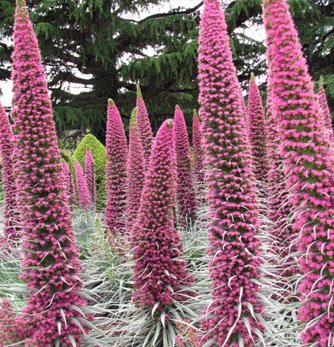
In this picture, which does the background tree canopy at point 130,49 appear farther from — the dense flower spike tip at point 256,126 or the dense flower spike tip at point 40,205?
the dense flower spike tip at point 40,205

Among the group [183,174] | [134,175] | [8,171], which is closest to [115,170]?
[183,174]

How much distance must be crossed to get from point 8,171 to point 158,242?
7.78ft

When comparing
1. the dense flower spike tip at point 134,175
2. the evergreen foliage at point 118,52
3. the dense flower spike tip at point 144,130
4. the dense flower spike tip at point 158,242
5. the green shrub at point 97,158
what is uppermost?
the evergreen foliage at point 118,52

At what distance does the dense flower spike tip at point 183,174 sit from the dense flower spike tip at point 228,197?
8.59ft

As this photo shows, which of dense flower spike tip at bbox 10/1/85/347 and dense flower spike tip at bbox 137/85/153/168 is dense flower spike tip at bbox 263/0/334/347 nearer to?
dense flower spike tip at bbox 10/1/85/347

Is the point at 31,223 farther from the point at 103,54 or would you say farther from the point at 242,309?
the point at 103,54

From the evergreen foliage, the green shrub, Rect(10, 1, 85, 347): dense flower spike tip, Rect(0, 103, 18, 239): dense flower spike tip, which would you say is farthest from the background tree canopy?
Rect(10, 1, 85, 347): dense flower spike tip

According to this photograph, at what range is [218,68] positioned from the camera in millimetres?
3012

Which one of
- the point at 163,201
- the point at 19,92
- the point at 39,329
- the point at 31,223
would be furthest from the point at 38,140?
the point at 39,329

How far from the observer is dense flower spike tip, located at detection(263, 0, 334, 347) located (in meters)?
2.54

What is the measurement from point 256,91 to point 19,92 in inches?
98.7

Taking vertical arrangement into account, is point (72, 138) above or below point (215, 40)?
above

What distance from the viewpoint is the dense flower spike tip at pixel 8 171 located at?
5102 mm

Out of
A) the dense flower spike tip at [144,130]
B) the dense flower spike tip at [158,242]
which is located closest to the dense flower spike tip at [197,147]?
the dense flower spike tip at [144,130]
